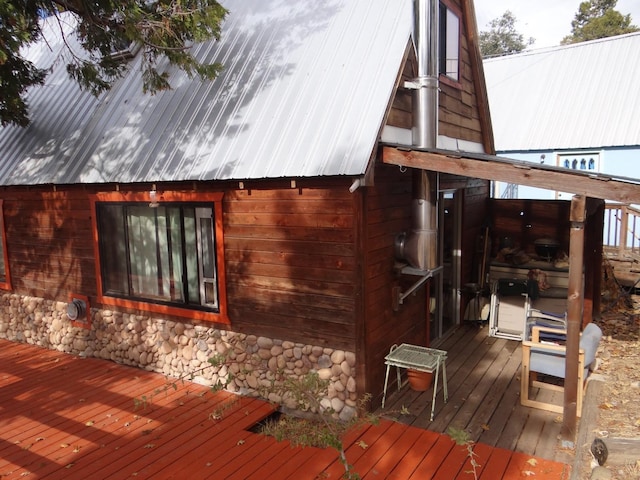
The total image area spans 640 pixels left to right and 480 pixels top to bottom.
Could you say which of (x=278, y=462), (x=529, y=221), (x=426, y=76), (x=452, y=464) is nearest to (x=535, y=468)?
(x=452, y=464)

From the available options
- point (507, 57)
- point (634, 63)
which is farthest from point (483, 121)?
point (507, 57)

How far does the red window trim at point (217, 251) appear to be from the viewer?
19.8 ft

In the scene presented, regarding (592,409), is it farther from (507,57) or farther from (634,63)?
(507,57)

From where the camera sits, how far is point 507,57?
1958cm

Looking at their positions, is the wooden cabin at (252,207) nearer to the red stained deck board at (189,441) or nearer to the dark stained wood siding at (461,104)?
the dark stained wood siding at (461,104)

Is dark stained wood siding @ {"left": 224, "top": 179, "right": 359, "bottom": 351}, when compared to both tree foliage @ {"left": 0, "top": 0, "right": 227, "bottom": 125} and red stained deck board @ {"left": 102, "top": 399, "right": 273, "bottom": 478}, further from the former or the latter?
tree foliage @ {"left": 0, "top": 0, "right": 227, "bottom": 125}

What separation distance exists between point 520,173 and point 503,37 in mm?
42848

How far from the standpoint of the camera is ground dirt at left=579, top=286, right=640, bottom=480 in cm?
409

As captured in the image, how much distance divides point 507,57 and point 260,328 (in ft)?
59.3

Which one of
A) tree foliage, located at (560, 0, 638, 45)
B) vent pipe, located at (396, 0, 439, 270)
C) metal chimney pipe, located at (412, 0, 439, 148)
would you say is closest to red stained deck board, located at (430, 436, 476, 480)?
vent pipe, located at (396, 0, 439, 270)

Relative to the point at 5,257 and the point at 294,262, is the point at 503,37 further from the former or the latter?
the point at 294,262

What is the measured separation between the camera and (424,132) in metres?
5.92

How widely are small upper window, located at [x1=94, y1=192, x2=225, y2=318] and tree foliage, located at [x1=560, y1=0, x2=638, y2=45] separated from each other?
107 feet

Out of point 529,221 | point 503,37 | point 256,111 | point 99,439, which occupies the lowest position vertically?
point 99,439
